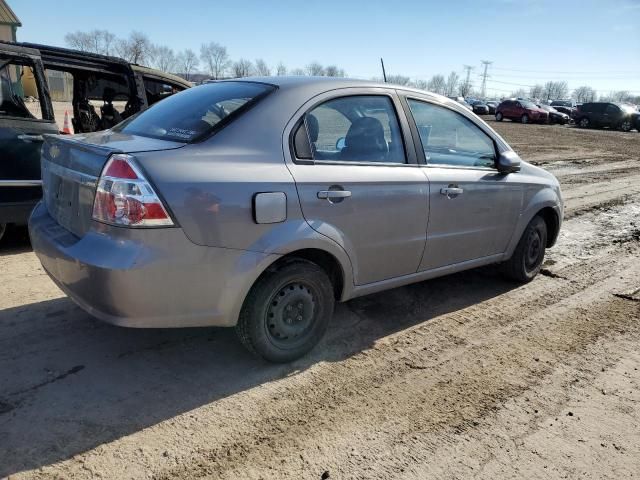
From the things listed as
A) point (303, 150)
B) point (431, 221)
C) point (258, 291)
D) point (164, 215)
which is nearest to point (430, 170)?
point (431, 221)

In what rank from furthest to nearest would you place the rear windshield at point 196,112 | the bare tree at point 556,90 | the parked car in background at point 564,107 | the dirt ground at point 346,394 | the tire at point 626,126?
the bare tree at point 556,90
the parked car in background at point 564,107
the tire at point 626,126
the rear windshield at point 196,112
the dirt ground at point 346,394

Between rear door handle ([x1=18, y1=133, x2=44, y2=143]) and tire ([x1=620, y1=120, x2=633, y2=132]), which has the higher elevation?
tire ([x1=620, y1=120, x2=633, y2=132])

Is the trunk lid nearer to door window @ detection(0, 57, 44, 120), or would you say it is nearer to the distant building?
door window @ detection(0, 57, 44, 120)

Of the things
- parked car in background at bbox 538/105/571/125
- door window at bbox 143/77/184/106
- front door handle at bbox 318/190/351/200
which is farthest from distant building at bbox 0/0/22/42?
front door handle at bbox 318/190/351/200

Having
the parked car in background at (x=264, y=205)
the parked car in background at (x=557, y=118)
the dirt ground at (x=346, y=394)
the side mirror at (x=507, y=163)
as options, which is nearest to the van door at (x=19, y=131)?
the dirt ground at (x=346, y=394)

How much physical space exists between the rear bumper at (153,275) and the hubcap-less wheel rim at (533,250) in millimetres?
2948

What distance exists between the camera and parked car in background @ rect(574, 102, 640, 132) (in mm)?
31406

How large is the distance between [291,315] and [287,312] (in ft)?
0.13

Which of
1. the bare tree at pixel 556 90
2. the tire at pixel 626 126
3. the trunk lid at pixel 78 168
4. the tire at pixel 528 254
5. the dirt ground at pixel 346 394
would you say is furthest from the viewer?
the bare tree at pixel 556 90

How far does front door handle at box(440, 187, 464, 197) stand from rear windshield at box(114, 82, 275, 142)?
1.44 meters

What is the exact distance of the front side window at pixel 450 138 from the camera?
379 centimetres

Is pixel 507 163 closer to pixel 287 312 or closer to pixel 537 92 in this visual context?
pixel 287 312

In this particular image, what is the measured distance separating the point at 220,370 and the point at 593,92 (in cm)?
18299

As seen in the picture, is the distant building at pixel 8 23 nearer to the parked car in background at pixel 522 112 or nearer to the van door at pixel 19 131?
the parked car in background at pixel 522 112
